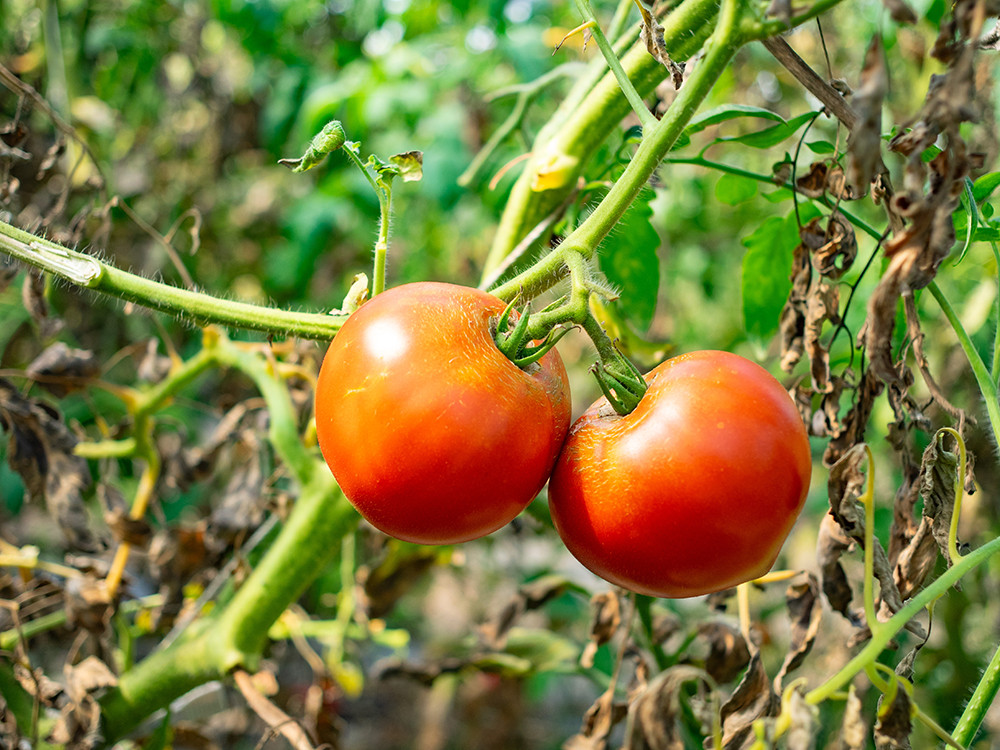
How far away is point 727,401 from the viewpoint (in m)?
0.50

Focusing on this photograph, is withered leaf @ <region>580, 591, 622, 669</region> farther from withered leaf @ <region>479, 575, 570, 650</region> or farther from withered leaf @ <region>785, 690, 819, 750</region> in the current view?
withered leaf @ <region>785, 690, 819, 750</region>

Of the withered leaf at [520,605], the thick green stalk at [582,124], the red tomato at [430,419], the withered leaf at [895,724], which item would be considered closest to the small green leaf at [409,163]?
the red tomato at [430,419]

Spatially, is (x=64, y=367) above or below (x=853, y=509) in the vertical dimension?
below

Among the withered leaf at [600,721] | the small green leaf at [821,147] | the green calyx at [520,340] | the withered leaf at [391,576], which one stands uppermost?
the small green leaf at [821,147]

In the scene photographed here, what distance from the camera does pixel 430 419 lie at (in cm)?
47

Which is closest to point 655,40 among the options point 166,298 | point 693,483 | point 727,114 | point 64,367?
point 727,114

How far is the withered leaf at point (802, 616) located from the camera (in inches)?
25.9

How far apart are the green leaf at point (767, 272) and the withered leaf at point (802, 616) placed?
27cm

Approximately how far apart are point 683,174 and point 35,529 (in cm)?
227

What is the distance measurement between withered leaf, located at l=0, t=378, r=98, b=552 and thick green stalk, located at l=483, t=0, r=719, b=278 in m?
0.50

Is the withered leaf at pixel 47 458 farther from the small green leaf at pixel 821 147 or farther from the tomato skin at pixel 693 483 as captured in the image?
the small green leaf at pixel 821 147

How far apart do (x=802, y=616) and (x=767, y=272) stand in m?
0.34

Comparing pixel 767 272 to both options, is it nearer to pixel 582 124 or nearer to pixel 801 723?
pixel 582 124

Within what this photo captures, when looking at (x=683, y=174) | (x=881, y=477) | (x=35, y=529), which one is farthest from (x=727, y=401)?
(x=35, y=529)
